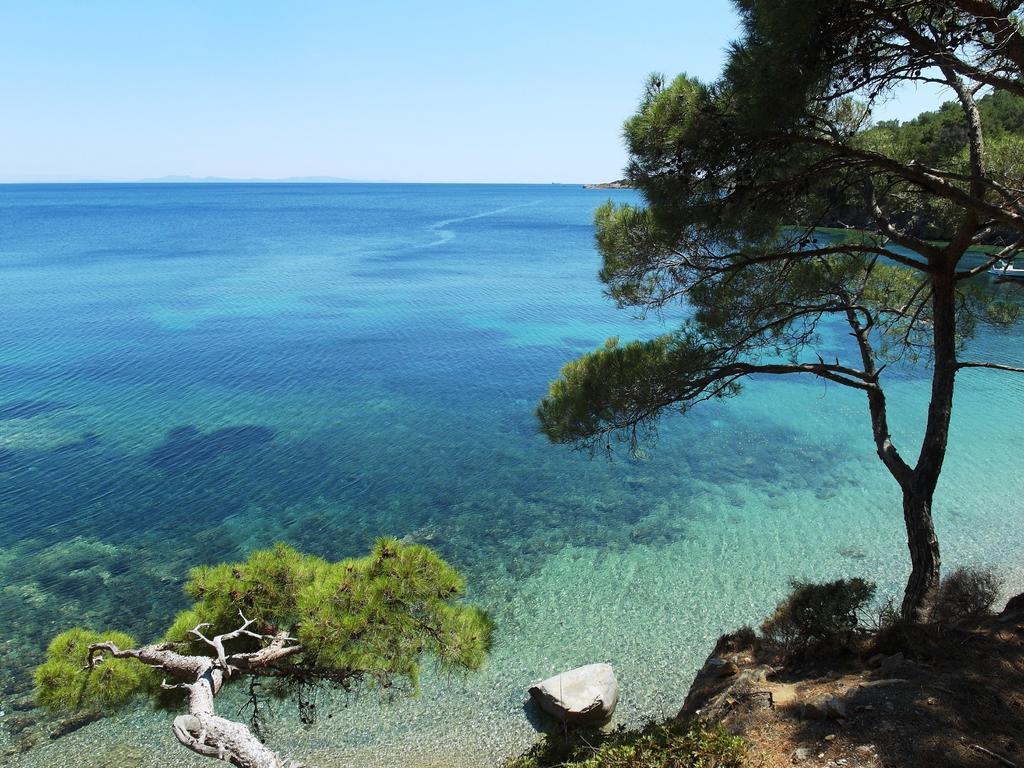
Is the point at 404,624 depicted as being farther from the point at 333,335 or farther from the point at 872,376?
the point at 333,335

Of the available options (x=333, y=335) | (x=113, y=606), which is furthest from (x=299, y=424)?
(x=333, y=335)

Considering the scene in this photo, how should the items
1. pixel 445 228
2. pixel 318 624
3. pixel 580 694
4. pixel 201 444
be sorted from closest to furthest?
1. pixel 318 624
2. pixel 580 694
3. pixel 201 444
4. pixel 445 228

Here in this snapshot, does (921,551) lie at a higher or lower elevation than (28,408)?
higher

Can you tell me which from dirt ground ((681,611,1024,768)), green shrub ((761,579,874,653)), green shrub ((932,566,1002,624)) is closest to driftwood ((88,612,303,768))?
dirt ground ((681,611,1024,768))

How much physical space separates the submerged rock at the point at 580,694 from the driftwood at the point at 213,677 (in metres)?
3.43

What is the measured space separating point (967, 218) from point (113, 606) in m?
12.0

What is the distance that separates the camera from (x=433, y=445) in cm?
1606

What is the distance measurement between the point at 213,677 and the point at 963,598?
7.10 m

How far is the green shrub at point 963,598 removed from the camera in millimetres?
6297

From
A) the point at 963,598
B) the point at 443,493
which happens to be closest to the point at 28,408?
the point at 443,493

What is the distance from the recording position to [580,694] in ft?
24.6

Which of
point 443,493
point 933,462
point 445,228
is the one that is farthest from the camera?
point 445,228

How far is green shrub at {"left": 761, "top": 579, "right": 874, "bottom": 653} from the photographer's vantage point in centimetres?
655

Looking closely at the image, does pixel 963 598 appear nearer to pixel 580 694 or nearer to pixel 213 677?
pixel 580 694
